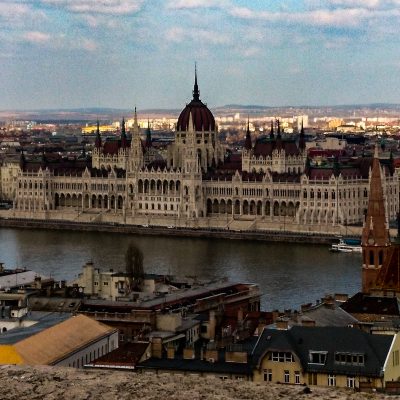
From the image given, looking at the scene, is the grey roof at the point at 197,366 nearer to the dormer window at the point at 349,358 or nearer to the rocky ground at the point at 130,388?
the dormer window at the point at 349,358

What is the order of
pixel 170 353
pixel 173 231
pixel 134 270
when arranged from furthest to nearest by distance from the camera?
pixel 173 231 < pixel 134 270 < pixel 170 353

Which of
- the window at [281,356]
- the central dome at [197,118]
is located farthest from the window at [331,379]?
the central dome at [197,118]

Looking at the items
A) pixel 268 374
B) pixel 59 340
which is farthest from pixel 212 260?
pixel 268 374

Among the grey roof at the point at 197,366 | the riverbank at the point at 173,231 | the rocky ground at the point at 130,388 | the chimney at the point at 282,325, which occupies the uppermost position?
the rocky ground at the point at 130,388

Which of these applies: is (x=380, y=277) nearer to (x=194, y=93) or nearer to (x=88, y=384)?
(x=88, y=384)

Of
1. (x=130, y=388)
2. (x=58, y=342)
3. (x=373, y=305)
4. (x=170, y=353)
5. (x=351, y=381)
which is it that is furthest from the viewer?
(x=373, y=305)

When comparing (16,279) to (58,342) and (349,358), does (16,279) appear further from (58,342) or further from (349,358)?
(349,358)

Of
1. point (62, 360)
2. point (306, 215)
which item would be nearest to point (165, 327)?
point (62, 360)
